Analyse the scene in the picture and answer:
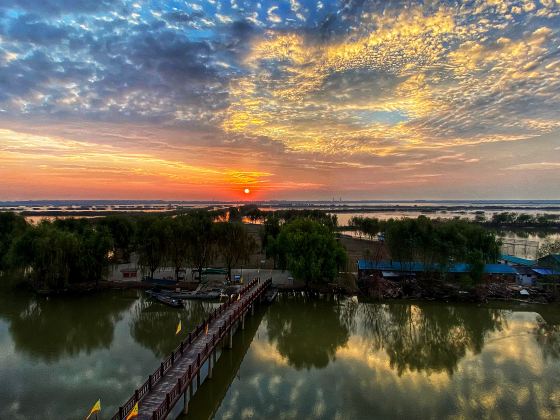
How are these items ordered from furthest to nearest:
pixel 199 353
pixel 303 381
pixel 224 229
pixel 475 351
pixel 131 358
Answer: pixel 224 229
pixel 475 351
pixel 131 358
pixel 303 381
pixel 199 353

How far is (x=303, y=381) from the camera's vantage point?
20906 mm

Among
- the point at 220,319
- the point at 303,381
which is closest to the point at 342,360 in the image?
the point at 303,381

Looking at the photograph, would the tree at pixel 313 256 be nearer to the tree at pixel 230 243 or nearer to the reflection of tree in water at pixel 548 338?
the tree at pixel 230 243

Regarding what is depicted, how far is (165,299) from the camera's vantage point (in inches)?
1415

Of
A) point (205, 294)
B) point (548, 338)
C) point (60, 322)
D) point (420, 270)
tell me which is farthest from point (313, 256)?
point (60, 322)

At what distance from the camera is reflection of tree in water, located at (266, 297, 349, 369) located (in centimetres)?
2466

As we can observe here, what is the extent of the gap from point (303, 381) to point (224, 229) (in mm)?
26068

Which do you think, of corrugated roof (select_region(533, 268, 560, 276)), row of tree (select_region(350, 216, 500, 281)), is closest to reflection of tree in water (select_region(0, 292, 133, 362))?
row of tree (select_region(350, 216, 500, 281))

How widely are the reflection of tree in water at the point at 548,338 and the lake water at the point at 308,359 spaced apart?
5.7 inches

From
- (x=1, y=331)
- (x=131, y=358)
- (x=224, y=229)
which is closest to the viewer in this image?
(x=131, y=358)

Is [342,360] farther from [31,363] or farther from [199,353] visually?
[31,363]

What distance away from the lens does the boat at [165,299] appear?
115 feet

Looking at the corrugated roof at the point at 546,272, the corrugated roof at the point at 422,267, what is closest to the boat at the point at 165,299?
the corrugated roof at the point at 422,267

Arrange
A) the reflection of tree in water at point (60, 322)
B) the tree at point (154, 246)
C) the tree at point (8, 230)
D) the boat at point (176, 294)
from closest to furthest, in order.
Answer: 1. the reflection of tree in water at point (60, 322)
2. the boat at point (176, 294)
3. the tree at point (154, 246)
4. the tree at point (8, 230)
